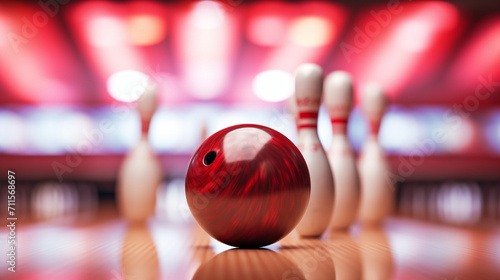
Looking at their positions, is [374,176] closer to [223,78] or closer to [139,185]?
[139,185]

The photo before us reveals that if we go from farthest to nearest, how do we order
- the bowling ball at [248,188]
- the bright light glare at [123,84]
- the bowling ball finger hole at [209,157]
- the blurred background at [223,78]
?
the bright light glare at [123,84] < the blurred background at [223,78] < the bowling ball finger hole at [209,157] < the bowling ball at [248,188]

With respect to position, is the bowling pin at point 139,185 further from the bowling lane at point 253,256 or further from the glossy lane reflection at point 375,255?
the glossy lane reflection at point 375,255

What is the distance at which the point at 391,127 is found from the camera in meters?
4.00

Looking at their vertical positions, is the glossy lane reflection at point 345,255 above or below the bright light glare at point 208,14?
below

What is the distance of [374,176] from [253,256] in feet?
3.34

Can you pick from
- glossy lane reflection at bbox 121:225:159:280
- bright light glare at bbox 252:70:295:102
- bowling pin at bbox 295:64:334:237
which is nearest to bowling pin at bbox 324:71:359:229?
bowling pin at bbox 295:64:334:237

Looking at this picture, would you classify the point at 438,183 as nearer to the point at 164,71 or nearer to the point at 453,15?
the point at 453,15

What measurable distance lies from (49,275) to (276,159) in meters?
0.56

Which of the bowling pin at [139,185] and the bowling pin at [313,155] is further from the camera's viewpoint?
the bowling pin at [139,185]

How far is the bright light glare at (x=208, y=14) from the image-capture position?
3926 mm

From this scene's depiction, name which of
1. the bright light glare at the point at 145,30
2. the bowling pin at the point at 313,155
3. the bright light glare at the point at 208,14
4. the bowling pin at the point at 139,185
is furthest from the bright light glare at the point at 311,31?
the bowling pin at the point at 313,155

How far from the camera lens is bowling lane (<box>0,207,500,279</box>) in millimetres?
877

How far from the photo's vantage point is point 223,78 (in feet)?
13.4

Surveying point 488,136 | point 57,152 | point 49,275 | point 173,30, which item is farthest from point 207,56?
point 49,275
